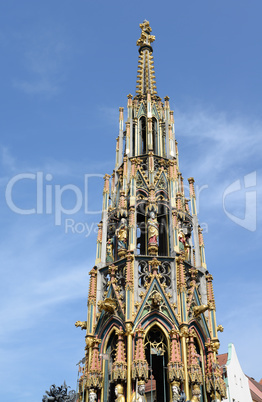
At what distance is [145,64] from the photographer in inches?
1567

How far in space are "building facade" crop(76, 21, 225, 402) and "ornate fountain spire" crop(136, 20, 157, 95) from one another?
11.5ft

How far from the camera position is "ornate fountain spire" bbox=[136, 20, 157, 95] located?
3838 centimetres

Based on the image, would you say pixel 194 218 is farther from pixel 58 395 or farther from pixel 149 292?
pixel 58 395

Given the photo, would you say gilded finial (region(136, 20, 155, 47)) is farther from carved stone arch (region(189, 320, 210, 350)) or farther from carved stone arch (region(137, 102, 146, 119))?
carved stone arch (region(189, 320, 210, 350))

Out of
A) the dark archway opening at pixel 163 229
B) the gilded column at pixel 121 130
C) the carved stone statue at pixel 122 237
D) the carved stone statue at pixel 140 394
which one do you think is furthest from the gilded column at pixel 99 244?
the carved stone statue at pixel 140 394

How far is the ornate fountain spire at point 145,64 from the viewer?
38.4 metres

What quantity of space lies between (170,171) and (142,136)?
4679 mm

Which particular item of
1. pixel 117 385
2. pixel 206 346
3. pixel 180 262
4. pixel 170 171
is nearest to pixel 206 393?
pixel 206 346

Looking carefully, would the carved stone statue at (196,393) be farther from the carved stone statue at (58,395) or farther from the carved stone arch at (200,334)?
the carved stone statue at (58,395)

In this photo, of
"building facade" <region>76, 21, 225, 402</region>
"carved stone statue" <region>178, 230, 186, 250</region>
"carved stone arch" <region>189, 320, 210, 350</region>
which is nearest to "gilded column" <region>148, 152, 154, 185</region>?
"building facade" <region>76, 21, 225, 402</region>

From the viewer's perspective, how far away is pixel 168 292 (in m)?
27.6

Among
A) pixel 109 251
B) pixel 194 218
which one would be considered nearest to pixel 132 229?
pixel 109 251

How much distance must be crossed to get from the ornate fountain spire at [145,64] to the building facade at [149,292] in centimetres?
350

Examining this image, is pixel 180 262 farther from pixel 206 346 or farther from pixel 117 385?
pixel 117 385
